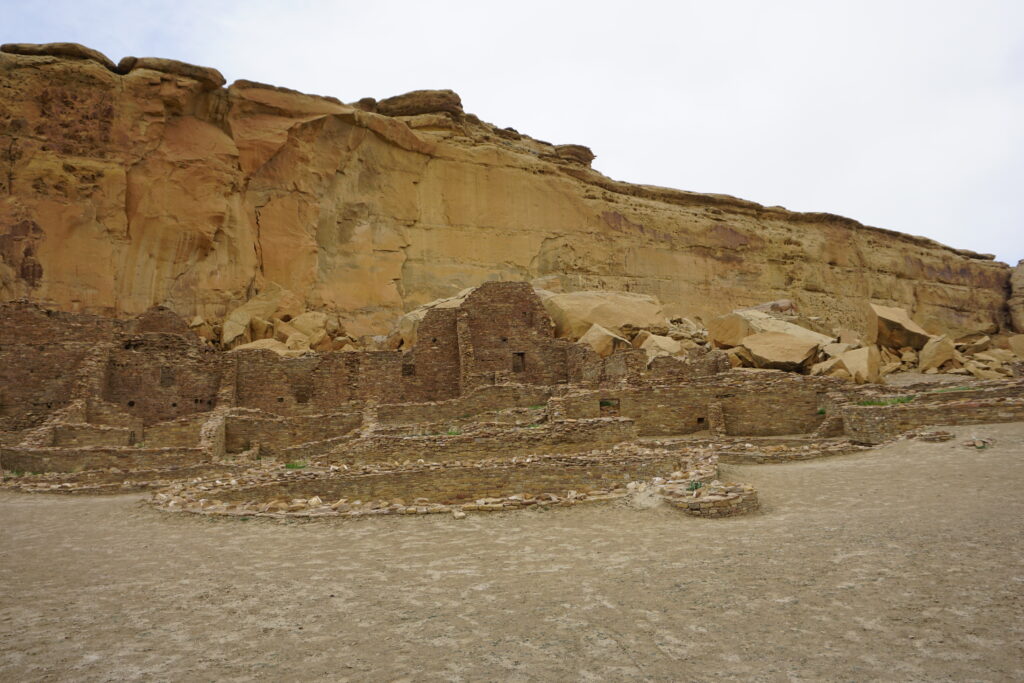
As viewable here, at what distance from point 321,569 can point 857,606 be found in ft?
15.1

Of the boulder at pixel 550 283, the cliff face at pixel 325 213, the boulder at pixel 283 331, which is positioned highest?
the cliff face at pixel 325 213

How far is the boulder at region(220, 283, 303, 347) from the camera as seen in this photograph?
2752cm

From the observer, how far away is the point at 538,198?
141ft

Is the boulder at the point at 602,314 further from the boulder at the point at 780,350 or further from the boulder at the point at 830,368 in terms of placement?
the boulder at the point at 830,368

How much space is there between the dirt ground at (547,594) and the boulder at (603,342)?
13.8m

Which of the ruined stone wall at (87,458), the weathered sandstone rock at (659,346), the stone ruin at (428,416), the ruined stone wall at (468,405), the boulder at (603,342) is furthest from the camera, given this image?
the boulder at (603,342)

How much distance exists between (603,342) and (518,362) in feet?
9.70

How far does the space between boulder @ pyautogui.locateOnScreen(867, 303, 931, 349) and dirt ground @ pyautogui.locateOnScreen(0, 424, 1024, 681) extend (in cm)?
2644

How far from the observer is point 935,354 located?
28078 mm

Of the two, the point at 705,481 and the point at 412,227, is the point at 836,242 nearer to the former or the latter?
the point at 412,227

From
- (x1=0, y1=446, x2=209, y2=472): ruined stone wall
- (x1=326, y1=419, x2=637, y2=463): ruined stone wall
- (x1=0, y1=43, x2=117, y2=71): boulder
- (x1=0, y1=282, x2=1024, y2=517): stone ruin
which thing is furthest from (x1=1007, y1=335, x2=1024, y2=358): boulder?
(x1=0, y1=43, x2=117, y2=71): boulder

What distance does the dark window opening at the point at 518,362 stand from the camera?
885 inches

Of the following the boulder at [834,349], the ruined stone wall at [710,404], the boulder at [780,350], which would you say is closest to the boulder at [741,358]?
the boulder at [780,350]

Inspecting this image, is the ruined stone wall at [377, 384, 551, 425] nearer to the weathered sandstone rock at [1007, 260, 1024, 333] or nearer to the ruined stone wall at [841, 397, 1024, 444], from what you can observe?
the ruined stone wall at [841, 397, 1024, 444]
